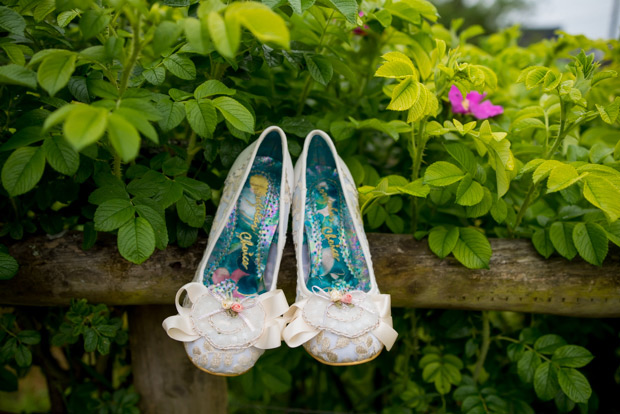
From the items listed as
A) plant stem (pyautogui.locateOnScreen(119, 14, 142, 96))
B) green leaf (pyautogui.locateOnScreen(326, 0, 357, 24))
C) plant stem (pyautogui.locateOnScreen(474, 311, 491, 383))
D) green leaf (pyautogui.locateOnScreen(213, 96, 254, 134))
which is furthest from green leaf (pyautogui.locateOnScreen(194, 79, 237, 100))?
plant stem (pyautogui.locateOnScreen(474, 311, 491, 383))

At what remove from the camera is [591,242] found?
928 mm

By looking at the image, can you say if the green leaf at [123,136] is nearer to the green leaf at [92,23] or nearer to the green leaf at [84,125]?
the green leaf at [84,125]

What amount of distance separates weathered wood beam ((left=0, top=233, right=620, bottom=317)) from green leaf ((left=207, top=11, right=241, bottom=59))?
1.81 ft

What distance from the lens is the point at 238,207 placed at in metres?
1.07

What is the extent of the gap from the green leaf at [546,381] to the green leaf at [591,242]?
271 millimetres

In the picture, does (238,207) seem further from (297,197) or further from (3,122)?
(3,122)

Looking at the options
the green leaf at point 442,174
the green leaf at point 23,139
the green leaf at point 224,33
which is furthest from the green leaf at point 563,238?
the green leaf at point 23,139

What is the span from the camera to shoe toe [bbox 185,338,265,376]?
0.81 m

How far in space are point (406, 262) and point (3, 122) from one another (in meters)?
0.89

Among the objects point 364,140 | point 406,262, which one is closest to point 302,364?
point 406,262

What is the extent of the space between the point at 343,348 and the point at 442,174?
40cm

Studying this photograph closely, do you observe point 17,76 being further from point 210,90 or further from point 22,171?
point 210,90

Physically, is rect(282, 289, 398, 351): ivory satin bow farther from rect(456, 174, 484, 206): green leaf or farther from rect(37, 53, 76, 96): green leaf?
rect(37, 53, 76, 96): green leaf

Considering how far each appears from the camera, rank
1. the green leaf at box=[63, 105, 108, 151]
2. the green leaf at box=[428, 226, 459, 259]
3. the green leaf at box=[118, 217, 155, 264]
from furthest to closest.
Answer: the green leaf at box=[428, 226, 459, 259] < the green leaf at box=[118, 217, 155, 264] < the green leaf at box=[63, 105, 108, 151]
